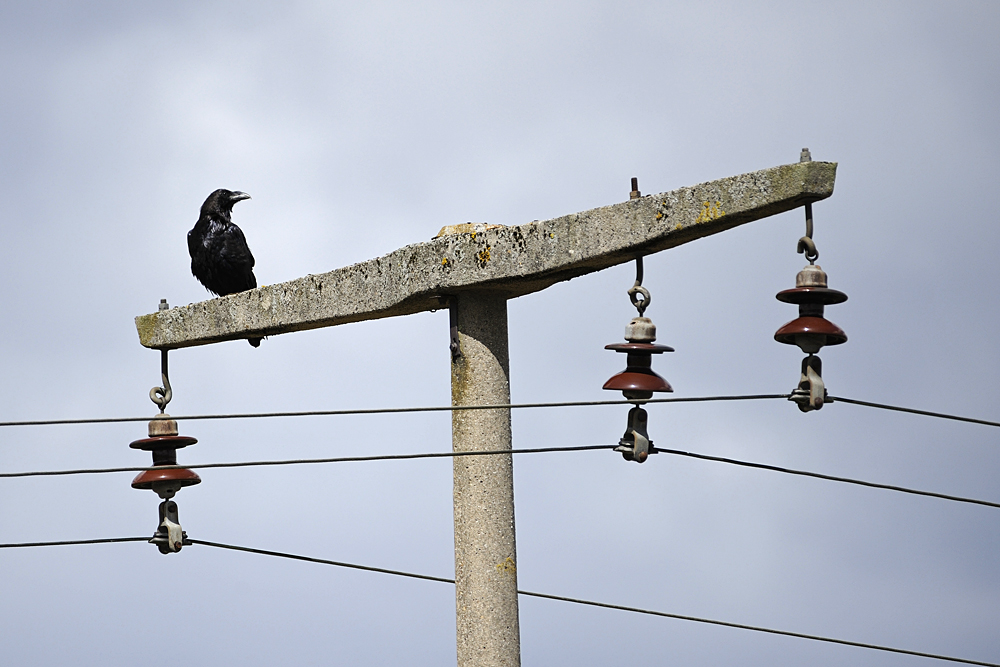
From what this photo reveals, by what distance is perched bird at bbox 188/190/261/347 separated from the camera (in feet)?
27.7

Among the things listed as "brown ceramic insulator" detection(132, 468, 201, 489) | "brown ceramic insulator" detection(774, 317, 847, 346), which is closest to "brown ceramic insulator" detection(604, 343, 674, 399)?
"brown ceramic insulator" detection(774, 317, 847, 346)

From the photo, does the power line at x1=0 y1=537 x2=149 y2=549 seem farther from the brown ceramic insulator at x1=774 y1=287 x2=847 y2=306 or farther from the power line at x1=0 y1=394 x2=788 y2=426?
the brown ceramic insulator at x1=774 y1=287 x2=847 y2=306

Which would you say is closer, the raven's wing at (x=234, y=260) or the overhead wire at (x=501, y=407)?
the overhead wire at (x=501, y=407)

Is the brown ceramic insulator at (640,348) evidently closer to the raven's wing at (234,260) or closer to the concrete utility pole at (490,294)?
the concrete utility pole at (490,294)

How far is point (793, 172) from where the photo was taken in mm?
4750

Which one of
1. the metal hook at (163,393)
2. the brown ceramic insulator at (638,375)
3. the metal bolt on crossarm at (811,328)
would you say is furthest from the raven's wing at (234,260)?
the metal bolt on crossarm at (811,328)

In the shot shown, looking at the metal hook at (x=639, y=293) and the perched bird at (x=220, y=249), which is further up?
the perched bird at (x=220, y=249)

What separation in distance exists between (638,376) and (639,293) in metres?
0.36

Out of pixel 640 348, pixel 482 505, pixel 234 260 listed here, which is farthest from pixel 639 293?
pixel 234 260

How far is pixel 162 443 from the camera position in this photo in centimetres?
682

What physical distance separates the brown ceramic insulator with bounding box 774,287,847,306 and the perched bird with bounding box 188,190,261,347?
14.4 ft

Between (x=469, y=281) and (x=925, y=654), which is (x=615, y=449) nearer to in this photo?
(x=469, y=281)

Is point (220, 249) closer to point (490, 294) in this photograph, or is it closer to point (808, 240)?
point (490, 294)

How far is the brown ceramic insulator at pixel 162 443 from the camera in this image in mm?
6820
